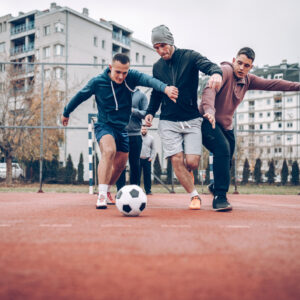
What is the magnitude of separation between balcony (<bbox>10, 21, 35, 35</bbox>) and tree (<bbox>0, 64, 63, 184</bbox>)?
77.5ft

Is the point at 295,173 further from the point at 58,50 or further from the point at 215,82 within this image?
the point at 58,50

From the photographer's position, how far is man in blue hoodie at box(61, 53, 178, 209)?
4.43 meters

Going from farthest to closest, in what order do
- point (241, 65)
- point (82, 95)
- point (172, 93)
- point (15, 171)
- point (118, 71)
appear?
point (15, 171) → point (82, 95) → point (118, 71) → point (241, 65) → point (172, 93)

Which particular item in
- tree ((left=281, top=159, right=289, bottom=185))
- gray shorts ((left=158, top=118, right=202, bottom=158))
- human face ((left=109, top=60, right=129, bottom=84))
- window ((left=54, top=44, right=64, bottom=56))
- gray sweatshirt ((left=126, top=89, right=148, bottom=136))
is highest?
window ((left=54, top=44, right=64, bottom=56))

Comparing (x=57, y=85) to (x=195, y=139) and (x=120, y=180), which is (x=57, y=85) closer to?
(x=120, y=180)

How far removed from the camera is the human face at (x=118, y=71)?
4406mm

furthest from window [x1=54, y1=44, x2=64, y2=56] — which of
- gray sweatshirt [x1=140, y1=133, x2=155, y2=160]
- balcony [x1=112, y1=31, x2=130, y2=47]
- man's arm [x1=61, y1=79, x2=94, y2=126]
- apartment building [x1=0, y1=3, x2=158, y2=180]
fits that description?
man's arm [x1=61, y1=79, x2=94, y2=126]

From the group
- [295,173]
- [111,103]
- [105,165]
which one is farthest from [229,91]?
[295,173]

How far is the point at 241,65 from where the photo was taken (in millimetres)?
4312

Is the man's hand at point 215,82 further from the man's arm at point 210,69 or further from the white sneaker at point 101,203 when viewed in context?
the white sneaker at point 101,203

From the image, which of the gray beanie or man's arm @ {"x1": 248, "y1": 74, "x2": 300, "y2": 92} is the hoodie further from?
the gray beanie

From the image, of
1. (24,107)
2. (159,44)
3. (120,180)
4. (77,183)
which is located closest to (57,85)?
(24,107)

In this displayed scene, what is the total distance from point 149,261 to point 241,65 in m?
3.01

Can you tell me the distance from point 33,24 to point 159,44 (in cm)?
3768
